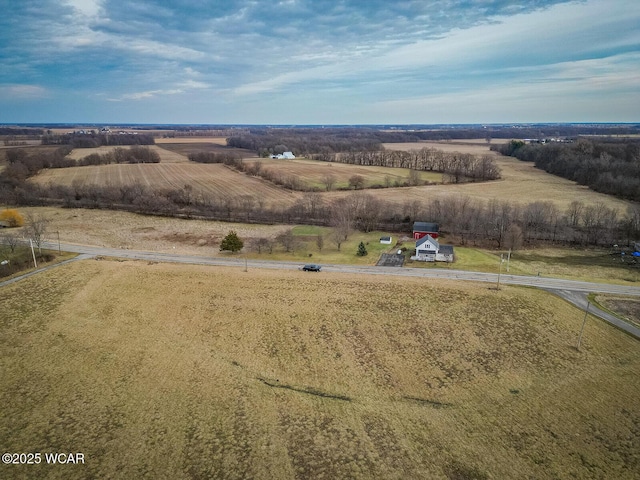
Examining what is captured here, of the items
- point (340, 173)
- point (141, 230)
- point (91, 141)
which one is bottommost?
point (141, 230)

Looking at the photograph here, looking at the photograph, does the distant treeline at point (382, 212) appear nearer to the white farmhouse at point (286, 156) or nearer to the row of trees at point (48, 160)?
the row of trees at point (48, 160)

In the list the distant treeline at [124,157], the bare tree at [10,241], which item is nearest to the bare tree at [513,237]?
the bare tree at [10,241]

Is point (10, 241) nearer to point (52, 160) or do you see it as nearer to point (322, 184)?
point (322, 184)

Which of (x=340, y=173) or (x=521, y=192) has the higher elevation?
(x=340, y=173)

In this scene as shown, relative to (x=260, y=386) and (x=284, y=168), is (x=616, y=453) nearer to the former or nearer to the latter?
(x=260, y=386)

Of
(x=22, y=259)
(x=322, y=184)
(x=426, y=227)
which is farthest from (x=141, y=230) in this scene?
(x=322, y=184)

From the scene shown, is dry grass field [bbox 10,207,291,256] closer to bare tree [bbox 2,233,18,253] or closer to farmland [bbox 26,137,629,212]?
bare tree [bbox 2,233,18,253]

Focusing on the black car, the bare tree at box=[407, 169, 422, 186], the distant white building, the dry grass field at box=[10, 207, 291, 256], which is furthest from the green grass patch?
the bare tree at box=[407, 169, 422, 186]

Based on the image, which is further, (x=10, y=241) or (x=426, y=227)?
(x=426, y=227)
